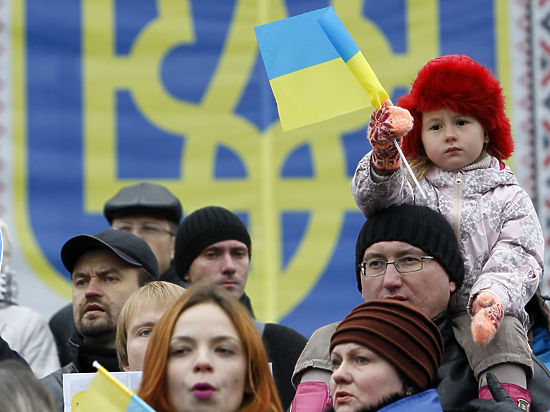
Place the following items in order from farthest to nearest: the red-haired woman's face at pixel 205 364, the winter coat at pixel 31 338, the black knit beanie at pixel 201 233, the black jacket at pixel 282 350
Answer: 1. the black knit beanie at pixel 201 233
2. the winter coat at pixel 31 338
3. the black jacket at pixel 282 350
4. the red-haired woman's face at pixel 205 364

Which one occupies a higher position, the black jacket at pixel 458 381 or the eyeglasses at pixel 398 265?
the eyeglasses at pixel 398 265

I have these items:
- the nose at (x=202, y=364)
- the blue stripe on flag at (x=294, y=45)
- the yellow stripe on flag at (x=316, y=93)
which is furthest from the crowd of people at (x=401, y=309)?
the blue stripe on flag at (x=294, y=45)

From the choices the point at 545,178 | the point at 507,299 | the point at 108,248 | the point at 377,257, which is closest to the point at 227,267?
the point at 108,248

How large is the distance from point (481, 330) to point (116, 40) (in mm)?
4674

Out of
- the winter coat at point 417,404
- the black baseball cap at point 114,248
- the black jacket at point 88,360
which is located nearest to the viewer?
the winter coat at point 417,404

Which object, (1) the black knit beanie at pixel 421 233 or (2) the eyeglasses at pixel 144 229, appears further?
(2) the eyeglasses at pixel 144 229

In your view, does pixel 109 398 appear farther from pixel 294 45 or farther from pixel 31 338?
pixel 31 338

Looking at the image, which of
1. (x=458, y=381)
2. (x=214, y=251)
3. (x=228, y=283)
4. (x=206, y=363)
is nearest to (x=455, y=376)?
(x=458, y=381)

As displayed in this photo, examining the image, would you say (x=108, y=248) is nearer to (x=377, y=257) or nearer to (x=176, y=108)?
(x=377, y=257)

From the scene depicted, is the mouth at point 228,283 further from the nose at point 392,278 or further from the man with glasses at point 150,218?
the nose at point 392,278

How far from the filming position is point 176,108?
7922mm

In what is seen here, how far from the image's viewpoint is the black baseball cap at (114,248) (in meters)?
5.21

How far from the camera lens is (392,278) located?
4.24 metres

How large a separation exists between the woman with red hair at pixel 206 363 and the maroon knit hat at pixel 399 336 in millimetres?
340
